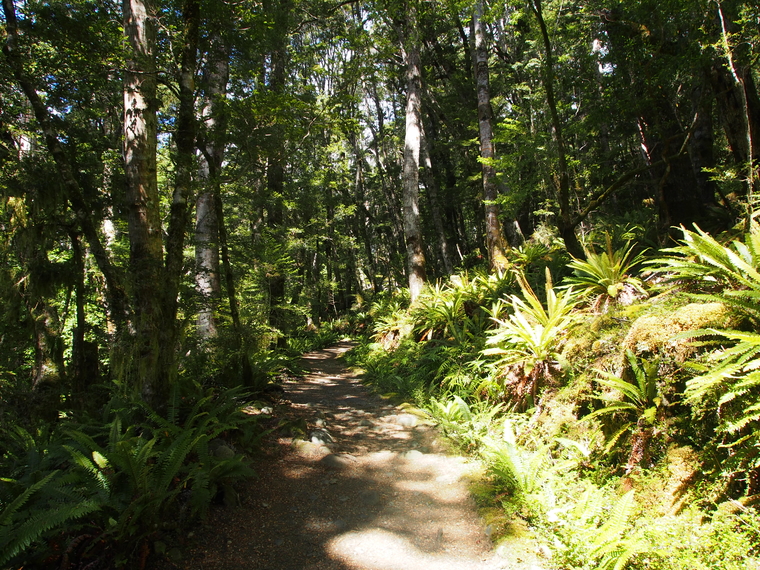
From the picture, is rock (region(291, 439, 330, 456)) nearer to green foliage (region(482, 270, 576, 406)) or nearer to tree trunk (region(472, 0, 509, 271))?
green foliage (region(482, 270, 576, 406))

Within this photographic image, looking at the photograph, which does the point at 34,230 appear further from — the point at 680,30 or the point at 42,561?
the point at 680,30

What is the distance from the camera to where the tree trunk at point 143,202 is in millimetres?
4125

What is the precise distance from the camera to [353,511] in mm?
3488

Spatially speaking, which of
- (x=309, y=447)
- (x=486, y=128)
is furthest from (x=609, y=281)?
(x=486, y=128)

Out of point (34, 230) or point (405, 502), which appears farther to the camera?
point (34, 230)

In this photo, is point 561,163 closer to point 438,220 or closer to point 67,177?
point 67,177

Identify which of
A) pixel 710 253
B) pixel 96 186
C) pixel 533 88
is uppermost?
pixel 533 88

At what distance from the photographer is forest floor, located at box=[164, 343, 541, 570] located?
274 centimetres

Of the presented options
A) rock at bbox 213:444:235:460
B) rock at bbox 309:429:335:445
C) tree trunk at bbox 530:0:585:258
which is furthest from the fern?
tree trunk at bbox 530:0:585:258

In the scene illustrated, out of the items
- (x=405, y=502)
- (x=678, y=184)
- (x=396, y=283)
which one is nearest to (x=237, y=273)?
(x=405, y=502)

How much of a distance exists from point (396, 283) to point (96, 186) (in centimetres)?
2138

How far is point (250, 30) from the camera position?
18.7 feet

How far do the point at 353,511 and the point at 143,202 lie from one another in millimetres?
4021

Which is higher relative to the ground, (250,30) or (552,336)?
(250,30)
